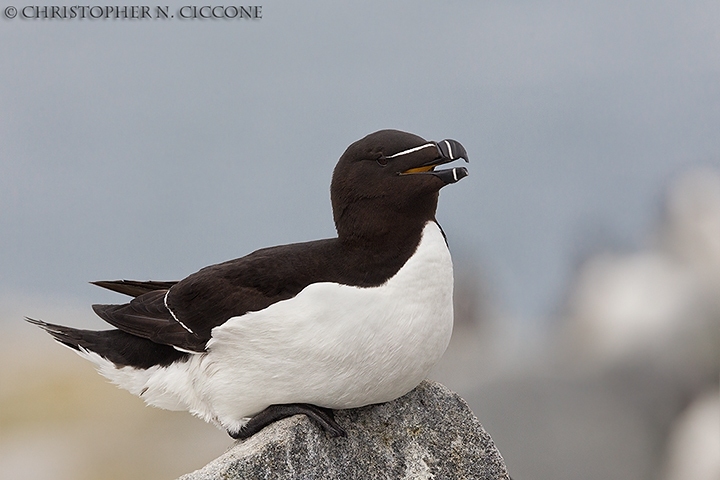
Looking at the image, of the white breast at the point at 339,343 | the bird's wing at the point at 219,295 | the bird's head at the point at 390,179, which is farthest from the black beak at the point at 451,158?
the bird's wing at the point at 219,295

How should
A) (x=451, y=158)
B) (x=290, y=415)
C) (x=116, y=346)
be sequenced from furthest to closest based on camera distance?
(x=116, y=346) < (x=290, y=415) < (x=451, y=158)

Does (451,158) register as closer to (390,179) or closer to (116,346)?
(390,179)

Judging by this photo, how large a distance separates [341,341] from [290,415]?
0.39 m

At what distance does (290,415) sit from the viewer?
10.8ft

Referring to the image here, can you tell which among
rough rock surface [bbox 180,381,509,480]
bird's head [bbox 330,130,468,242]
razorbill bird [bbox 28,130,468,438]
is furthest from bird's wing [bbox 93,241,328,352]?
rough rock surface [bbox 180,381,509,480]

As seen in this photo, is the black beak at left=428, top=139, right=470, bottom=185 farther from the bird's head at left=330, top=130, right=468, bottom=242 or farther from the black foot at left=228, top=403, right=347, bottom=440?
the black foot at left=228, top=403, right=347, bottom=440

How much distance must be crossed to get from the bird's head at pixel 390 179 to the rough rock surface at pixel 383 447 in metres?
0.79

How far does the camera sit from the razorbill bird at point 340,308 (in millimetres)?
3172

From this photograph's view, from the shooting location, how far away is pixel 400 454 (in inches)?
137

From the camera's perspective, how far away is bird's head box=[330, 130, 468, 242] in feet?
10.4

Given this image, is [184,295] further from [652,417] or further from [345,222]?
[652,417]

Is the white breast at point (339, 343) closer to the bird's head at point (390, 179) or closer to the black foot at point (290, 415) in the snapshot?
the black foot at point (290, 415)

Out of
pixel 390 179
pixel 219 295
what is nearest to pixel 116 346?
pixel 219 295

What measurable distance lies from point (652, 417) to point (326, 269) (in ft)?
11.2
